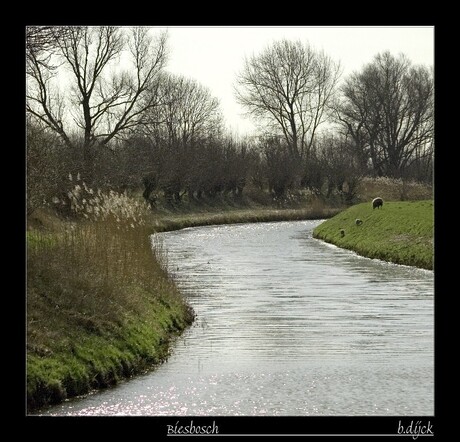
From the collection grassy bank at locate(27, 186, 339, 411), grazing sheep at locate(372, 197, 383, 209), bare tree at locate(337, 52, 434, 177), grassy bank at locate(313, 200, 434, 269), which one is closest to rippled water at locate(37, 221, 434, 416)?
grassy bank at locate(27, 186, 339, 411)

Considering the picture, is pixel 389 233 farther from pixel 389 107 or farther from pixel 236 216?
pixel 389 107

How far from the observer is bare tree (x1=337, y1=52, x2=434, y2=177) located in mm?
83875

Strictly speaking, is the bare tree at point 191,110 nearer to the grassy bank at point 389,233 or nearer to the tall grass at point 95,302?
the grassy bank at point 389,233

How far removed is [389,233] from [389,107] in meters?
46.3

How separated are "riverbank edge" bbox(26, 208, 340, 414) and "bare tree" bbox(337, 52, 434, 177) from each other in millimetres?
66589

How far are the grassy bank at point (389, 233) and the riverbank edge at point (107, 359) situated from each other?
47.1 ft

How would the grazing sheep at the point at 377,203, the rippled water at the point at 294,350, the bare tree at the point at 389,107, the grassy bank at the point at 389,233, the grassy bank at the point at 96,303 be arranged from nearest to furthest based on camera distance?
1. the rippled water at the point at 294,350
2. the grassy bank at the point at 96,303
3. the grassy bank at the point at 389,233
4. the grazing sheep at the point at 377,203
5. the bare tree at the point at 389,107

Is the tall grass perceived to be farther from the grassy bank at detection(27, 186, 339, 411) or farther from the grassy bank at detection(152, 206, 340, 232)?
the grassy bank at detection(152, 206, 340, 232)

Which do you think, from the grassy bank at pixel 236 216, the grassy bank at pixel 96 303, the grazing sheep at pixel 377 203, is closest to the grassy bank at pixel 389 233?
the grazing sheep at pixel 377 203

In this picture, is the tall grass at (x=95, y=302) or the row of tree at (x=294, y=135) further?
the row of tree at (x=294, y=135)

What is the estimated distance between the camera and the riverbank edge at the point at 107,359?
11.9 metres

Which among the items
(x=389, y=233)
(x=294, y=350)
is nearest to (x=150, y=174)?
(x=389, y=233)
